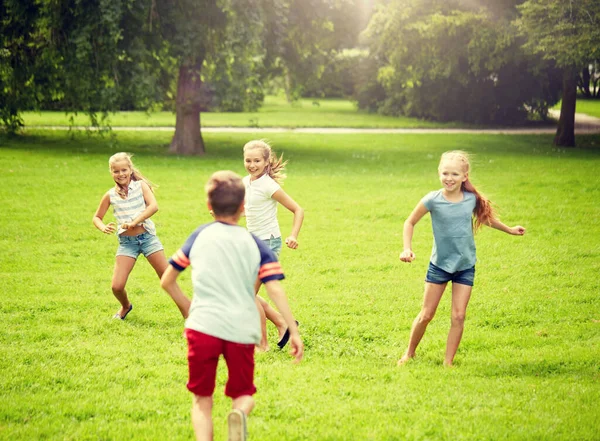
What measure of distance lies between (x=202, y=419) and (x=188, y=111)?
1925cm

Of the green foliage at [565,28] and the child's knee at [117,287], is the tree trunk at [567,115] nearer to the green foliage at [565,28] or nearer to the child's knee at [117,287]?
the green foliage at [565,28]

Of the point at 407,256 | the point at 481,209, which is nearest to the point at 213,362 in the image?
the point at 407,256

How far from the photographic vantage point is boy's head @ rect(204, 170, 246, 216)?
3764 mm

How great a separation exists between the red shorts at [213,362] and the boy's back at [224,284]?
0.05 metres

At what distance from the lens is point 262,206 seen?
20.3ft

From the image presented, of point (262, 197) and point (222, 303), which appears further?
point (262, 197)

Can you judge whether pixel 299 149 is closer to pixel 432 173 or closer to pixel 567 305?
pixel 432 173

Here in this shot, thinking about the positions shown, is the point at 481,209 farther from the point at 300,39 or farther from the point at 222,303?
the point at 300,39

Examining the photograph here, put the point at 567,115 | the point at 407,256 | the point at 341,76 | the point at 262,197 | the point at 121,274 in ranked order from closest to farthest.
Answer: the point at 407,256, the point at 262,197, the point at 121,274, the point at 567,115, the point at 341,76

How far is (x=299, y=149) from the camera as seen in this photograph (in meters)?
Result: 25.0

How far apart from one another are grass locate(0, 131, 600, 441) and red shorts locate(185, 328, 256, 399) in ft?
2.50

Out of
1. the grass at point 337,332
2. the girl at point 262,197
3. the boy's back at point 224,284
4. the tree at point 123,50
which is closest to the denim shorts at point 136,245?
the grass at point 337,332

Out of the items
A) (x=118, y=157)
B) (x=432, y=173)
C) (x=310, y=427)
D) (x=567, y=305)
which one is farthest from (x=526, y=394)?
(x=432, y=173)

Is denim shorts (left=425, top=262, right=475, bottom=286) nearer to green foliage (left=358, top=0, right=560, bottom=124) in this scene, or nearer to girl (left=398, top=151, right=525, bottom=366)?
girl (left=398, top=151, right=525, bottom=366)
